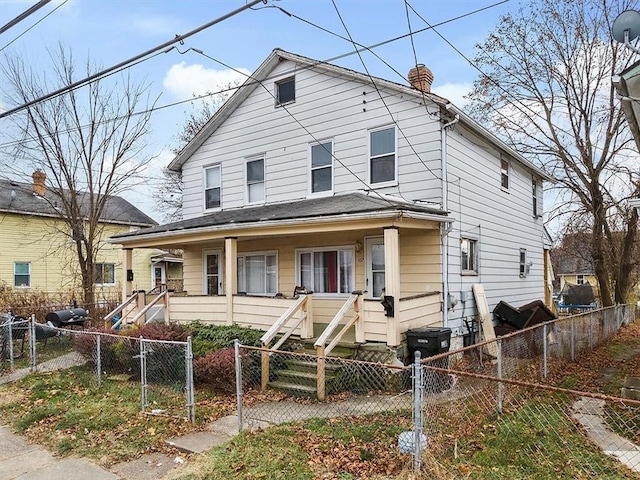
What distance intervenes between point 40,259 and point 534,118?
24.2 metres

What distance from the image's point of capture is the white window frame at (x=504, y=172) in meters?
14.4

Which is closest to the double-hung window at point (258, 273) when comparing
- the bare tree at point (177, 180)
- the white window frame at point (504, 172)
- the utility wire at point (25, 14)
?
the white window frame at point (504, 172)

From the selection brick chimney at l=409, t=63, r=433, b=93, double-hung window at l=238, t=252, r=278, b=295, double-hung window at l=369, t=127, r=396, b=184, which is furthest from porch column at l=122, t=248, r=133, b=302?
brick chimney at l=409, t=63, r=433, b=93

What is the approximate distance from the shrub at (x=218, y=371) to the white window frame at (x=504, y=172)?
10296 mm

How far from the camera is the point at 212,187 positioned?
15469mm

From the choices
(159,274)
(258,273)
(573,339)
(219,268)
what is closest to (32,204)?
(159,274)

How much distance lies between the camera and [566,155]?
61.9ft

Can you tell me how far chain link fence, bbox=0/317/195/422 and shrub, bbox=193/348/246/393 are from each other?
301 mm

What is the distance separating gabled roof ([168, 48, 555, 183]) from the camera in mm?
10953

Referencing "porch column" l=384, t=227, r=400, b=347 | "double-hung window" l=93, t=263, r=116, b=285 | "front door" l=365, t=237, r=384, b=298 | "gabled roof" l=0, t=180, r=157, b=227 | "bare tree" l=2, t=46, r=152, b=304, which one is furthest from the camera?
"double-hung window" l=93, t=263, r=116, b=285

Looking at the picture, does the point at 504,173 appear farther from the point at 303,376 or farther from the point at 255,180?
the point at 303,376

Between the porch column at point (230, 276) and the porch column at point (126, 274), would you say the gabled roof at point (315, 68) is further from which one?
the porch column at point (230, 276)

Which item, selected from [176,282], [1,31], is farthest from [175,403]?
[176,282]

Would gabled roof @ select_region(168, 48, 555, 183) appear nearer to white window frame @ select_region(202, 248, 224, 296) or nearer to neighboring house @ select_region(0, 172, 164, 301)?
white window frame @ select_region(202, 248, 224, 296)
